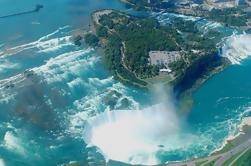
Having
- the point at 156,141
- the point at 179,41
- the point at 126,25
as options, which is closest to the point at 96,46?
the point at 126,25

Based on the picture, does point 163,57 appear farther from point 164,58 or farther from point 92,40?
point 92,40

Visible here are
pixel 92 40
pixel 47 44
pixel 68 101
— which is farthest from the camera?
pixel 92 40

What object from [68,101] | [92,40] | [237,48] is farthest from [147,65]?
[237,48]

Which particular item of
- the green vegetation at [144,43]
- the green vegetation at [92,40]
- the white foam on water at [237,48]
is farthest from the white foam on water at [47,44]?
the white foam on water at [237,48]

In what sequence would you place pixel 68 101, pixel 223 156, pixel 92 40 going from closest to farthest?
pixel 223 156 < pixel 68 101 < pixel 92 40

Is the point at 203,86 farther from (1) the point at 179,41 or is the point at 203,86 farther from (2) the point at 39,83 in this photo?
(2) the point at 39,83

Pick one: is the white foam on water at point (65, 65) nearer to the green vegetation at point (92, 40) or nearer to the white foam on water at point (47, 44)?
the green vegetation at point (92, 40)
